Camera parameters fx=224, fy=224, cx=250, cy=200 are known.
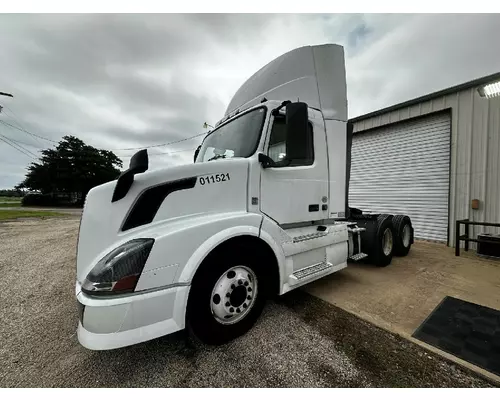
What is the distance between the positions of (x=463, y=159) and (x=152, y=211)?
747cm

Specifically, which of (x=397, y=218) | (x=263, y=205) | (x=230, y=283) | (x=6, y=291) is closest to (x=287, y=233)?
(x=263, y=205)

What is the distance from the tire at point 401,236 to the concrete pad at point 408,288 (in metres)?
0.25

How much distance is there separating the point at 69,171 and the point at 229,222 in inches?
1570

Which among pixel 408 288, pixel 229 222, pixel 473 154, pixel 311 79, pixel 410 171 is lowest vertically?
pixel 408 288

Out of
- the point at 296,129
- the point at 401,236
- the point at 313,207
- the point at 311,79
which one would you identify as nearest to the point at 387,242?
the point at 401,236

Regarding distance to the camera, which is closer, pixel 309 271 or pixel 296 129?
pixel 296 129

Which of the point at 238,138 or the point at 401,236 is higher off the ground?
the point at 238,138

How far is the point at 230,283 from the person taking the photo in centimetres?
206

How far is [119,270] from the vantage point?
1.60 meters

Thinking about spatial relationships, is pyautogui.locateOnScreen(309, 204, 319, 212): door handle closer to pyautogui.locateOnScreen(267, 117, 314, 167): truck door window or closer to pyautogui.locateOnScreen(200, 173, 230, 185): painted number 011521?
pyautogui.locateOnScreen(267, 117, 314, 167): truck door window

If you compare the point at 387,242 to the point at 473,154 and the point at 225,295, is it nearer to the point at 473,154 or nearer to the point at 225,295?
the point at 473,154

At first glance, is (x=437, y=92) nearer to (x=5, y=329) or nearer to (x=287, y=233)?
(x=287, y=233)

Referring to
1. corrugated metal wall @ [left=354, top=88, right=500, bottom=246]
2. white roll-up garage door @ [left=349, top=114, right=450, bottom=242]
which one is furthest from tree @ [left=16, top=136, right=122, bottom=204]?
corrugated metal wall @ [left=354, top=88, right=500, bottom=246]

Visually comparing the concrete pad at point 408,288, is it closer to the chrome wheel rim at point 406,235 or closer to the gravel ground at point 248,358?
the gravel ground at point 248,358
